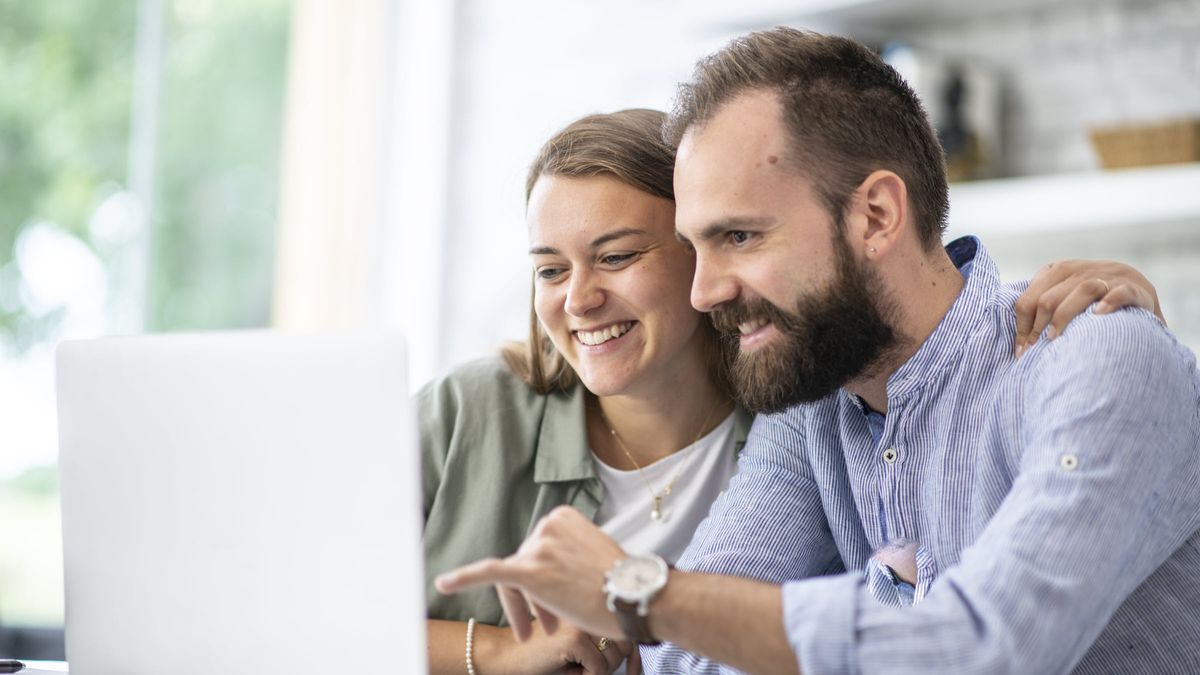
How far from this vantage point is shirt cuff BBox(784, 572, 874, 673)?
101 cm

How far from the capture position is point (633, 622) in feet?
3.48

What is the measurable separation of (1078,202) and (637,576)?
6.36 feet

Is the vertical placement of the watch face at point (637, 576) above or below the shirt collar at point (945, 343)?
below

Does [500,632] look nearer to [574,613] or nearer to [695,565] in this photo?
[695,565]

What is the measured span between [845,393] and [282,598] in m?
0.75

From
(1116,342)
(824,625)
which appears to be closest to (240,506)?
(824,625)

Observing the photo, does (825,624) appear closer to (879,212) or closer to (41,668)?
(879,212)

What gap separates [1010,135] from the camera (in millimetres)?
3043

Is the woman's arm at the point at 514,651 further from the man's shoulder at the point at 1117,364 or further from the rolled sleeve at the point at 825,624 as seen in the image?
the man's shoulder at the point at 1117,364

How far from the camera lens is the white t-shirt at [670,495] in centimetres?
174

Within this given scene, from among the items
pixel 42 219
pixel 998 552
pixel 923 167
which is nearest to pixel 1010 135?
pixel 923 167

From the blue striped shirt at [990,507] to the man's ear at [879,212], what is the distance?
0.11 m

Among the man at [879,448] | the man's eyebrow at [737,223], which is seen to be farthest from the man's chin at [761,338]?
the man's eyebrow at [737,223]

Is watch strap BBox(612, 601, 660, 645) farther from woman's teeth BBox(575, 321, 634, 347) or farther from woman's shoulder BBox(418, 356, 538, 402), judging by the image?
woman's shoulder BBox(418, 356, 538, 402)
